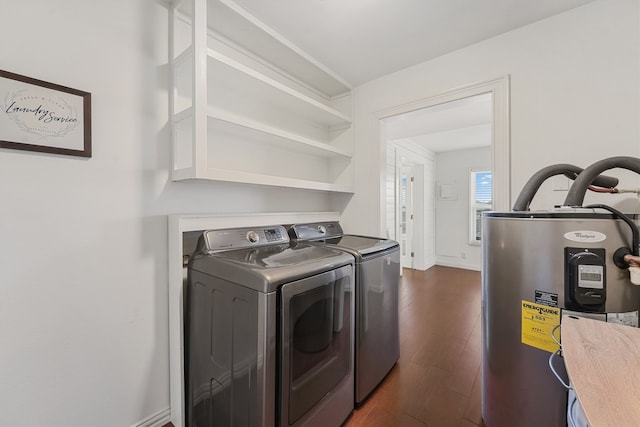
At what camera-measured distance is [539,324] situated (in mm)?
1070

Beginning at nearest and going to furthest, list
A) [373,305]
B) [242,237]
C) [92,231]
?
[92,231], [242,237], [373,305]

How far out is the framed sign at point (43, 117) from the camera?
3.23 feet

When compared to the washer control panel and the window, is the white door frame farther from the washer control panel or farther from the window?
the window

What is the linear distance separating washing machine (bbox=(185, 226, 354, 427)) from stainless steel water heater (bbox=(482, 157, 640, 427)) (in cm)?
71

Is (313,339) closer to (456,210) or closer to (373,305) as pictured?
(373,305)

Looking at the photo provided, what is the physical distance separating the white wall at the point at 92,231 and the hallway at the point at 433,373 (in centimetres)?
127

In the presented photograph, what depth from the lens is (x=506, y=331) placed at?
1.18 meters

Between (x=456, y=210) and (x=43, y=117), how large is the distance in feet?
18.8

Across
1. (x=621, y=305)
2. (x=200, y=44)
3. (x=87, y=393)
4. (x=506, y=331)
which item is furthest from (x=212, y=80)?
(x=621, y=305)

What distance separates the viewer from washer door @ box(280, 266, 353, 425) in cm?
109

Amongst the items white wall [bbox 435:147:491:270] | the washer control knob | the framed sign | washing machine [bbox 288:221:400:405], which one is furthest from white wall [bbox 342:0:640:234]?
white wall [bbox 435:147:491:270]

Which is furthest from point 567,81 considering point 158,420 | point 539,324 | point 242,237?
point 158,420

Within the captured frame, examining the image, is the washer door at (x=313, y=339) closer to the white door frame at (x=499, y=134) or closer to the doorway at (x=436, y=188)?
the white door frame at (x=499, y=134)

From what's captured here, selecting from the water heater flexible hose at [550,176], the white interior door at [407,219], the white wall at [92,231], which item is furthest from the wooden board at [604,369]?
the white interior door at [407,219]
